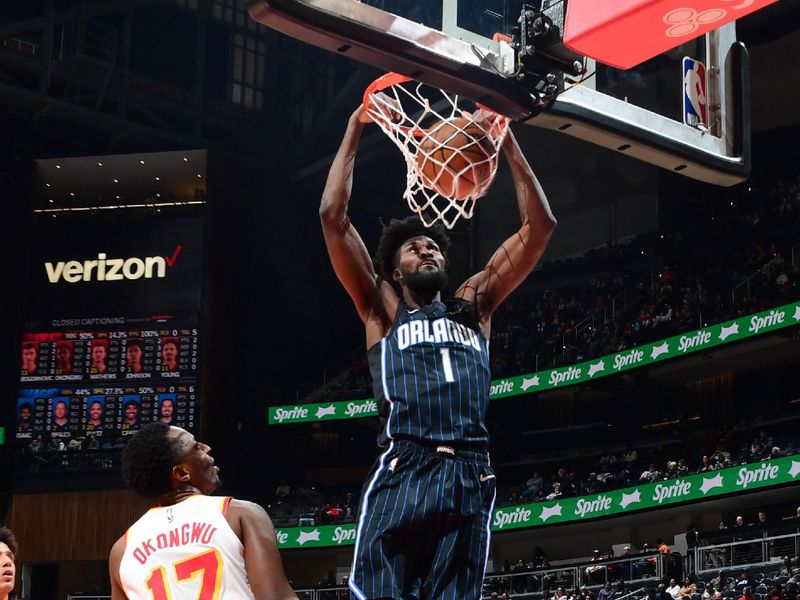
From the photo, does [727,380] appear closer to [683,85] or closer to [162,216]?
[162,216]

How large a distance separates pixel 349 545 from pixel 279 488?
254 centimetres

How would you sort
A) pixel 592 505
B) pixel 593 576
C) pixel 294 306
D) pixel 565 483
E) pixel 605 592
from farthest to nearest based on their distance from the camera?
pixel 294 306 → pixel 565 483 → pixel 592 505 → pixel 593 576 → pixel 605 592

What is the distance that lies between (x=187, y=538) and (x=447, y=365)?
1.12 m

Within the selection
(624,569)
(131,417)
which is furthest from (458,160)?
(131,417)

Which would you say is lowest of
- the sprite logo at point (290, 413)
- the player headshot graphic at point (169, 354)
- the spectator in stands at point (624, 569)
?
the spectator in stands at point (624, 569)

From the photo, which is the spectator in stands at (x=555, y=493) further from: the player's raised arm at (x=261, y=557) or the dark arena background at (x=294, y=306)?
the player's raised arm at (x=261, y=557)

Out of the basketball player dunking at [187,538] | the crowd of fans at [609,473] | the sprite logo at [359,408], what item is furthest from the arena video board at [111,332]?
the basketball player dunking at [187,538]

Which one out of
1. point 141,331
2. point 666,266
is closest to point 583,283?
point 666,266

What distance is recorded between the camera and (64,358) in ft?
74.8

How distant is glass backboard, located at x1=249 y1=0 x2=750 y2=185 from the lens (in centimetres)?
442

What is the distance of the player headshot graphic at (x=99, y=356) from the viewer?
22656mm

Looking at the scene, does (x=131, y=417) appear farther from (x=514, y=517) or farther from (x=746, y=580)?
(x=746, y=580)

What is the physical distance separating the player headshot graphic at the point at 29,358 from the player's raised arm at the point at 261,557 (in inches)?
799

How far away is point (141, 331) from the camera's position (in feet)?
74.8
